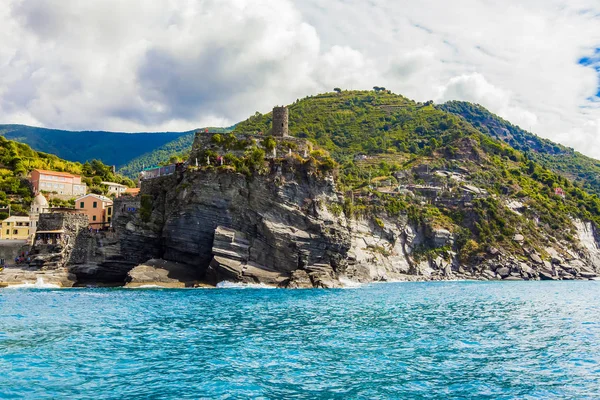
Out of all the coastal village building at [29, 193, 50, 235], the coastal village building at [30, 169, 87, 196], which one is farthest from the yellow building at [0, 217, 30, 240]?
the coastal village building at [30, 169, 87, 196]

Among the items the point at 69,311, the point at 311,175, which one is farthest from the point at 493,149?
the point at 69,311

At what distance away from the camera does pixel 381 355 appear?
18.6 metres

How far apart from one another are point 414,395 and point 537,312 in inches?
870

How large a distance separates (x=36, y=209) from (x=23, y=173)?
17.4m

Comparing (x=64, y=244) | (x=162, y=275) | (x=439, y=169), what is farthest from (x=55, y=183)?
(x=439, y=169)

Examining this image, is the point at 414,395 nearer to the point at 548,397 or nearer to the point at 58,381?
the point at 548,397

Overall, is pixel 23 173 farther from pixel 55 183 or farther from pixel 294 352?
pixel 294 352

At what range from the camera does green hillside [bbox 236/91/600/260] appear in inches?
3597

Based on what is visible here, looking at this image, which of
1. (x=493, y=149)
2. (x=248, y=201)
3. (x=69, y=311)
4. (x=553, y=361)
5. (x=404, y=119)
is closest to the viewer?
(x=553, y=361)

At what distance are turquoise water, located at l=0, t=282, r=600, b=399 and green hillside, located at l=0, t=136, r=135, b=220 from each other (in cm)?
4751

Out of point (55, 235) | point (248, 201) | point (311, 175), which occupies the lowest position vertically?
point (55, 235)

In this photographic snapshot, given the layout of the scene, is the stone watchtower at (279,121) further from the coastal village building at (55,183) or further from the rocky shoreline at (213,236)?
the coastal village building at (55,183)

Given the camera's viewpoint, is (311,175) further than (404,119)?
No

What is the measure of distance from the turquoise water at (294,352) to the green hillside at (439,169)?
39858mm
